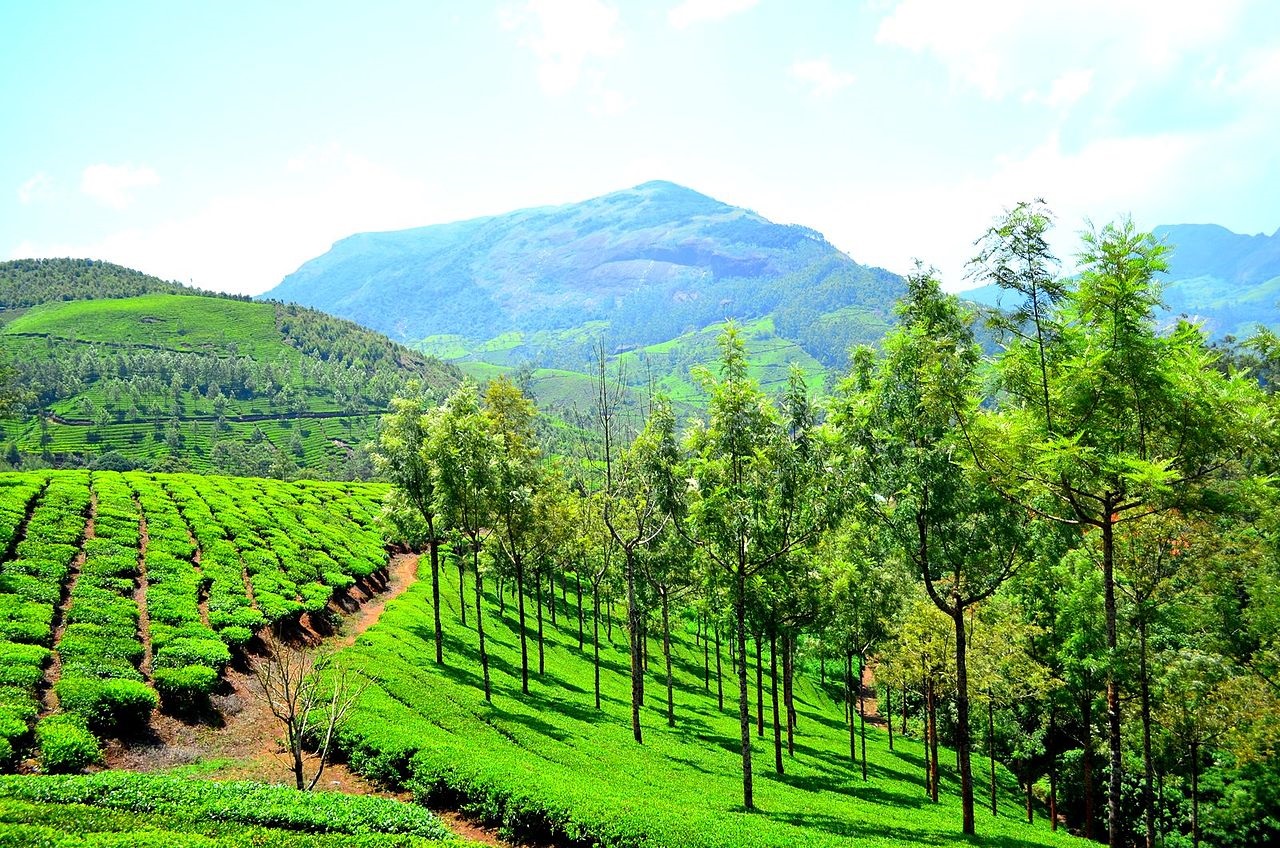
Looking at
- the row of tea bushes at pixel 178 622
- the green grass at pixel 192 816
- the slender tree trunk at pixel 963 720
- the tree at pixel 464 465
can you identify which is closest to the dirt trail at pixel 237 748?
the row of tea bushes at pixel 178 622

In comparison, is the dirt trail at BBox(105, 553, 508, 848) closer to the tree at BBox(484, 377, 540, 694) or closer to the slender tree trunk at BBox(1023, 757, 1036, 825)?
the tree at BBox(484, 377, 540, 694)

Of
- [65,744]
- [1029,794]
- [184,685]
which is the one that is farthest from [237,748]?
[1029,794]

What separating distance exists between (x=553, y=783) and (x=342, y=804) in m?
7.00

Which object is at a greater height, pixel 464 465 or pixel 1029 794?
pixel 464 465

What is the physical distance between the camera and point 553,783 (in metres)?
22.1

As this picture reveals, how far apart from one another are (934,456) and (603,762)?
19.2m

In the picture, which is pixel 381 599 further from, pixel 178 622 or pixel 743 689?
pixel 743 689

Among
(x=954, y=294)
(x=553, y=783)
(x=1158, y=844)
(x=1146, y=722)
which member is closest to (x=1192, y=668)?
(x=1146, y=722)

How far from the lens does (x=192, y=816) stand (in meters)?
16.8

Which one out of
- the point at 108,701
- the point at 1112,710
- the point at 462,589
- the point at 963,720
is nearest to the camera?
the point at 1112,710

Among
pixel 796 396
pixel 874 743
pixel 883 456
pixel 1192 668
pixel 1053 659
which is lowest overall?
pixel 874 743

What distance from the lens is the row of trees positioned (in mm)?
19297

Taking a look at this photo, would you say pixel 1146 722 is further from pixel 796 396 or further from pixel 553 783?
pixel 553 783

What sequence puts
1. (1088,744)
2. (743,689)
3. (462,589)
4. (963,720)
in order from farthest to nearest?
(462,589)
(1088,744)
(743,689)
(963,720)
